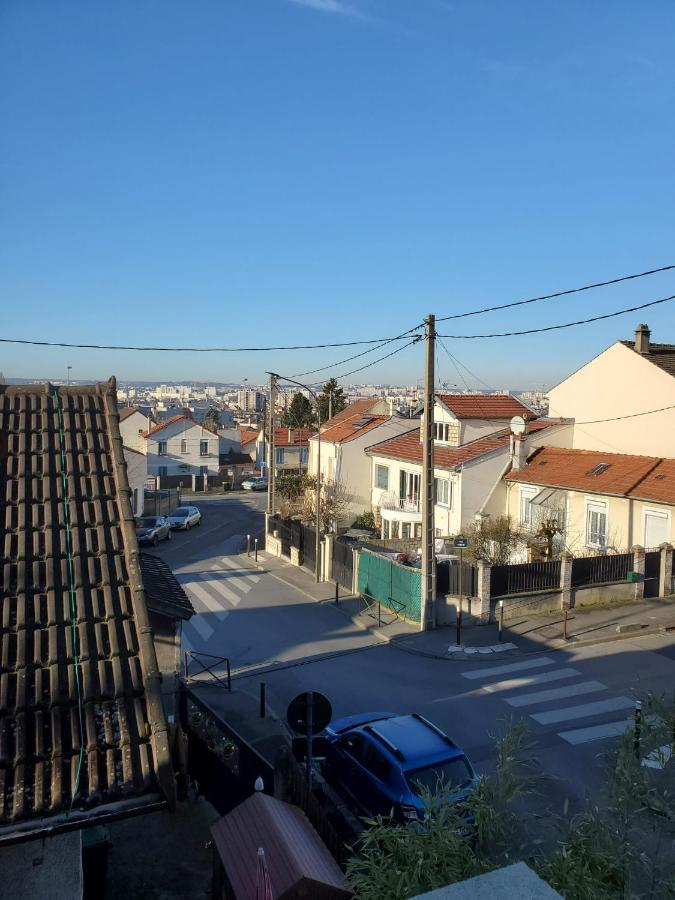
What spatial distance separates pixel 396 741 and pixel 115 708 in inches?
231

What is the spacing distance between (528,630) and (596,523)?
6.87 metres

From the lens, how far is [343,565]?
2406cm

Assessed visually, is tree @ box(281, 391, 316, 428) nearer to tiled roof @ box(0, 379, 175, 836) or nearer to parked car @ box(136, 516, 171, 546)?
parked car @ box(136, 516, 171, 546)

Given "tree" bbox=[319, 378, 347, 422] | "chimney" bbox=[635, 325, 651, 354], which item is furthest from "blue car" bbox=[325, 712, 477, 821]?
"tree" bbox=[319, 378, 347, 422]

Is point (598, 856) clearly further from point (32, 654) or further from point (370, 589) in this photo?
point (370, 589)

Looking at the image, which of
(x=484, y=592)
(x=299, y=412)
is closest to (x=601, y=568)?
(x=484, y=592)

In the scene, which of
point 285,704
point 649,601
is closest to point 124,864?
point 285,704

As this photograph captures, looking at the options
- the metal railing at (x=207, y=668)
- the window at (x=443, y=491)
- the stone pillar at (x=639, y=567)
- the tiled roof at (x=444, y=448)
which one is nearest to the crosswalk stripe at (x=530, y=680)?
Answer: the metal railing at (x=207, y=668)

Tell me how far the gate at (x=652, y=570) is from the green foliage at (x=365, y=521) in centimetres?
1542

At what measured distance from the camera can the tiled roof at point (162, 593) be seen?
1123cm

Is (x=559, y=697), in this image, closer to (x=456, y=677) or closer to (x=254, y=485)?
(x=456, y=677)

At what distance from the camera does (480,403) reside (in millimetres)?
→ 31641

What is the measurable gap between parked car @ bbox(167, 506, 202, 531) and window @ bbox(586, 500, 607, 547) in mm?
22345

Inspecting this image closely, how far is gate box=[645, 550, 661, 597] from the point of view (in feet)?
68.6
